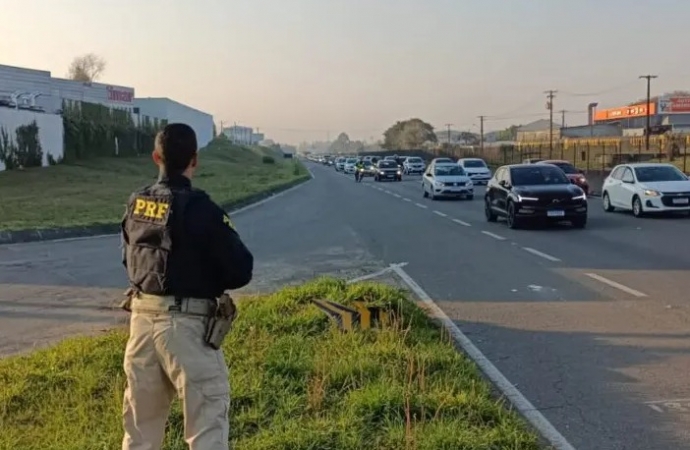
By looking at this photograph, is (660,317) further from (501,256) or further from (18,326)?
(18,326)

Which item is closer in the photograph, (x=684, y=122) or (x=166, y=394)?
(x=166, y=394)

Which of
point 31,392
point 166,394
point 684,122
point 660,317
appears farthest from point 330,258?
point 684,122

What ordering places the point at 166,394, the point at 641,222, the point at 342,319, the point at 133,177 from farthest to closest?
the point at 133,177, the point at 641,222, the point at 342,319, the point at 166,394

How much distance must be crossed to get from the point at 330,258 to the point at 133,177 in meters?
34.3

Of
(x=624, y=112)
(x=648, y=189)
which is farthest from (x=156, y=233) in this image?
(x=624, y=112)

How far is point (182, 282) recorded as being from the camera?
3656 mm

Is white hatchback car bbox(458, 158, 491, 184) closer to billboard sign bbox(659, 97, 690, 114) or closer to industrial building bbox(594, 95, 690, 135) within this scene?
industrial building bbox(594, 95, 690, 135)

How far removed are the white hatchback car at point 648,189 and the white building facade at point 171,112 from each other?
6883cm

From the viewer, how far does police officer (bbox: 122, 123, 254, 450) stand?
3.64m

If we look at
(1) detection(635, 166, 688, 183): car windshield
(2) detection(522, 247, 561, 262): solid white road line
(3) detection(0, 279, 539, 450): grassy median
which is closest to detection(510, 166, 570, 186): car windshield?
(1) detection(635, 166, 688, 183): car windshield

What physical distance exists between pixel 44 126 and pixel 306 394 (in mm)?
43733

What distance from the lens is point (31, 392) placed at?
5.96 metres

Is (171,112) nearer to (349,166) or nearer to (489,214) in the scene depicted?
(349,166)

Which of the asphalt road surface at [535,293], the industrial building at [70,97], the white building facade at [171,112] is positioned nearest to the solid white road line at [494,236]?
the asphalt road surface at [535,293]
